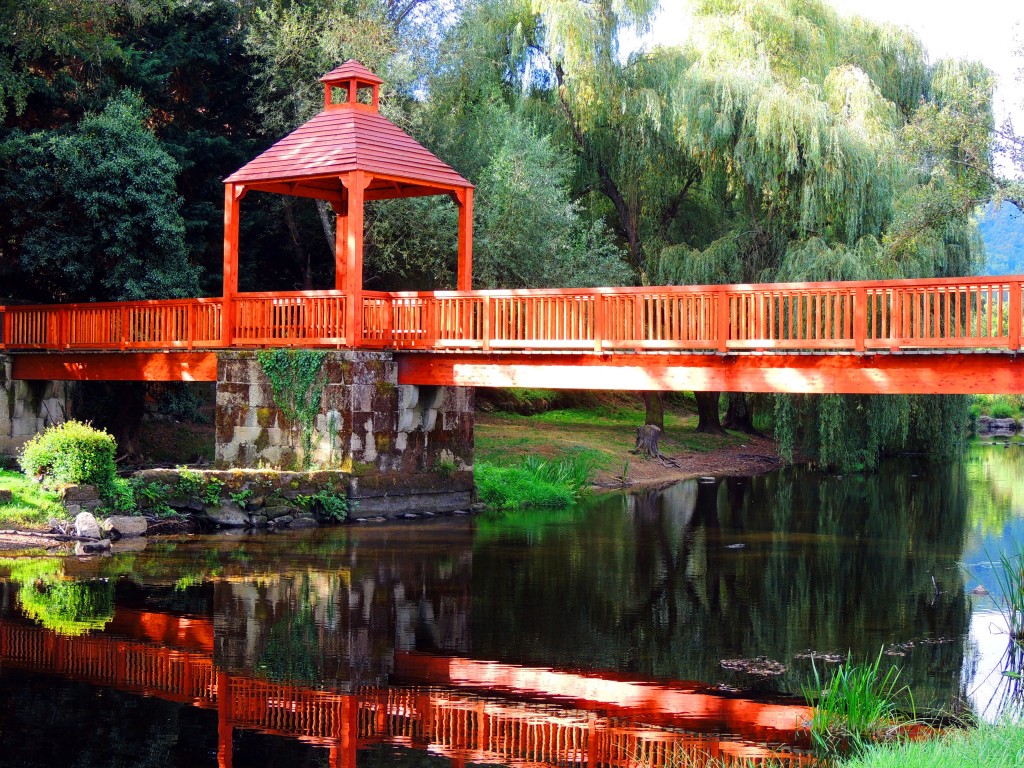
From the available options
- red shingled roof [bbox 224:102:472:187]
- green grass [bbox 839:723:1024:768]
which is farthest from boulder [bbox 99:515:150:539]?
green grass [bbox 839:723:1024:768]

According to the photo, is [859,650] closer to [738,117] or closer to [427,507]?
[427,507]

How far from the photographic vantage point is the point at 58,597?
1259 cm

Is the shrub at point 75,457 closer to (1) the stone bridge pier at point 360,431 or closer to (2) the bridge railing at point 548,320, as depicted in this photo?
(1) the stone bridge pier at point 360,431

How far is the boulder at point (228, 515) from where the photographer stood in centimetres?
1834

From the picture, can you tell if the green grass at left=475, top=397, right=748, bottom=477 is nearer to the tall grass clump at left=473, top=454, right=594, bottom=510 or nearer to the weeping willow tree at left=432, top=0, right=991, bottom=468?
the tall grass clump at left=473, top=454, right=594, bottom=510

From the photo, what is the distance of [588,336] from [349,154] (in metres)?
5.00

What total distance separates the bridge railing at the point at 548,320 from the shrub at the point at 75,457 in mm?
3869

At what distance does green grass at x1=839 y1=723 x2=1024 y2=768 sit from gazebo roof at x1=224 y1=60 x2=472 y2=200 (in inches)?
553

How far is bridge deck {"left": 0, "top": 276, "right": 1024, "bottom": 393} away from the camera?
15312mm

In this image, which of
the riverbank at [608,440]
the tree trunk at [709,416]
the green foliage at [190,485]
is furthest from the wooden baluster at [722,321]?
the tree trunk at [709,416]

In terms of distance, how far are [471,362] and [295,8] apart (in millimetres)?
12062

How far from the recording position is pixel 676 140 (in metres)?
27.6

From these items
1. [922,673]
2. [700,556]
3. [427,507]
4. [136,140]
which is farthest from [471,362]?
[922,673]

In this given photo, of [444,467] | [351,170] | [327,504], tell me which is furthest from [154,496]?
[351,170]
